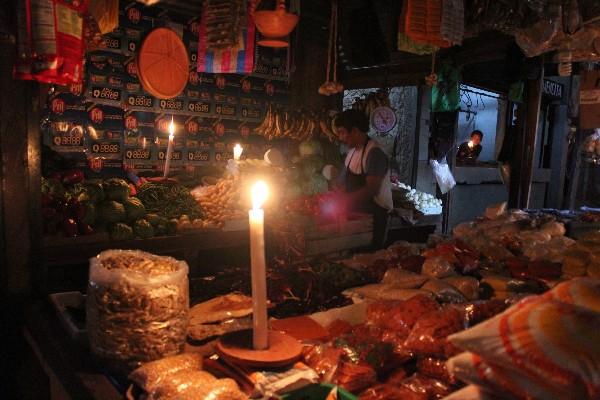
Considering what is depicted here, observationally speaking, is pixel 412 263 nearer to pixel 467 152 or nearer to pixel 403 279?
pixel 403 279

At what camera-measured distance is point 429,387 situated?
163cm

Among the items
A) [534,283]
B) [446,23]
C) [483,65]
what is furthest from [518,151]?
[534,283]

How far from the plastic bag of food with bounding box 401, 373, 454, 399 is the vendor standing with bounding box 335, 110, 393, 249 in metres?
3.70

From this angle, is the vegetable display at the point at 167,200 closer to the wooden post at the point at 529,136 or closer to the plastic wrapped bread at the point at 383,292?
the plastic wrapped bread at the point at 383,292

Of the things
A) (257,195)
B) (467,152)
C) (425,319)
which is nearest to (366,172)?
(425,319)

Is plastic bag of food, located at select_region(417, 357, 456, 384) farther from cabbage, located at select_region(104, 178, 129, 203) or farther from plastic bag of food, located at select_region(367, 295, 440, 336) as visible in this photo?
cabbage, located at select_region(104, 178, 129, 203)

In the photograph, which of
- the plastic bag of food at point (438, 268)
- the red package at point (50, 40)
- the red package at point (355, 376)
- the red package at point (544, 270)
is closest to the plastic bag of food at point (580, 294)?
the red package at point (355, 376)

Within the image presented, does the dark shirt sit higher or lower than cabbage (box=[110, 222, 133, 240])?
higher

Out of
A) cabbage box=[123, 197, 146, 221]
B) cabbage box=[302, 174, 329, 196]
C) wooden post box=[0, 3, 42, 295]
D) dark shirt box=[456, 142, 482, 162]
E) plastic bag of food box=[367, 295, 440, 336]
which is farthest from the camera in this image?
dark shirt box=[456, 142, 482, 162]

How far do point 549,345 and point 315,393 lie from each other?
2.49 ft

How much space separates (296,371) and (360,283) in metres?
1.39

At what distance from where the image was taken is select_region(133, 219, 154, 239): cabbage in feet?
12.8

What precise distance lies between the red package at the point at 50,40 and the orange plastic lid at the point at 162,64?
56.1 inches

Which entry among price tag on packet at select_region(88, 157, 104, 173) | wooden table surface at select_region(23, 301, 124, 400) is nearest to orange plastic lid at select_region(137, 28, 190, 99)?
price tag on packet at select_region(88, 157, 104, 173)
